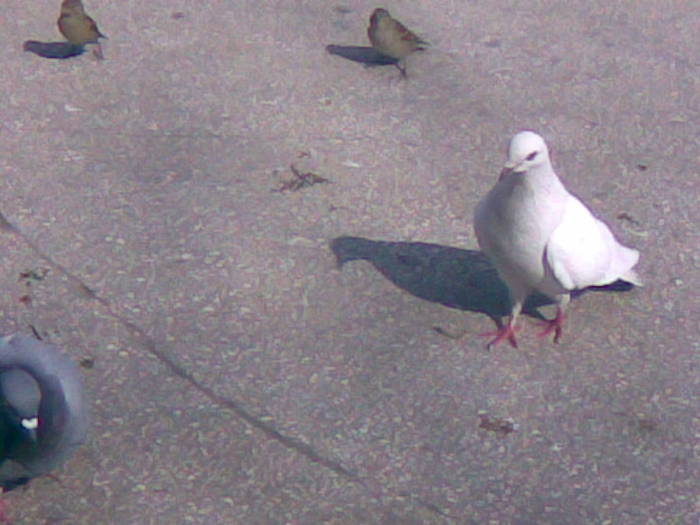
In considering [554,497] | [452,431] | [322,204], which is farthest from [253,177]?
[554,497]

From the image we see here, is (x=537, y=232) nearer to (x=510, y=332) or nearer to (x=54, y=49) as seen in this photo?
(x=510, y=332)

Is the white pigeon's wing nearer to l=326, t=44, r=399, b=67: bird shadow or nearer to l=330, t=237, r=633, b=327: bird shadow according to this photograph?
l=330, t=237, r=633, b=327: bird shadow

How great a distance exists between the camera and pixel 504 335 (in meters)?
4.82

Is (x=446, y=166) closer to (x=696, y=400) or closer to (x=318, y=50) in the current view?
(x=318, y=50)

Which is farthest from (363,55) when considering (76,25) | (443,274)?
(443,274)

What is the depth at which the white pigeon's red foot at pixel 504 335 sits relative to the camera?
4.80 meters

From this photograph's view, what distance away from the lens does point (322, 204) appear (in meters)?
5.70

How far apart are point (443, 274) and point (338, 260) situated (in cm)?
53

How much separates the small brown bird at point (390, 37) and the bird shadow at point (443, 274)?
1846 mm

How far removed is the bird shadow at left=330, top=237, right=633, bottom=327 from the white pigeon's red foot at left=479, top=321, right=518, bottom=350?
75 mm

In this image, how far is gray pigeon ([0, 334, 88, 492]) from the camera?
354 cm

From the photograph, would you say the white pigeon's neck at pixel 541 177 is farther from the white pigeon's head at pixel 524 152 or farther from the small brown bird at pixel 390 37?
the small brown bird at pixel 390 37

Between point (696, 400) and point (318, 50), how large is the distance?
12.1ft

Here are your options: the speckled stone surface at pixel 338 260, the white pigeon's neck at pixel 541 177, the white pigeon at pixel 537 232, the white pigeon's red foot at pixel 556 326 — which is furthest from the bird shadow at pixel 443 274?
the white pigeon's neck at pixel 541 177
